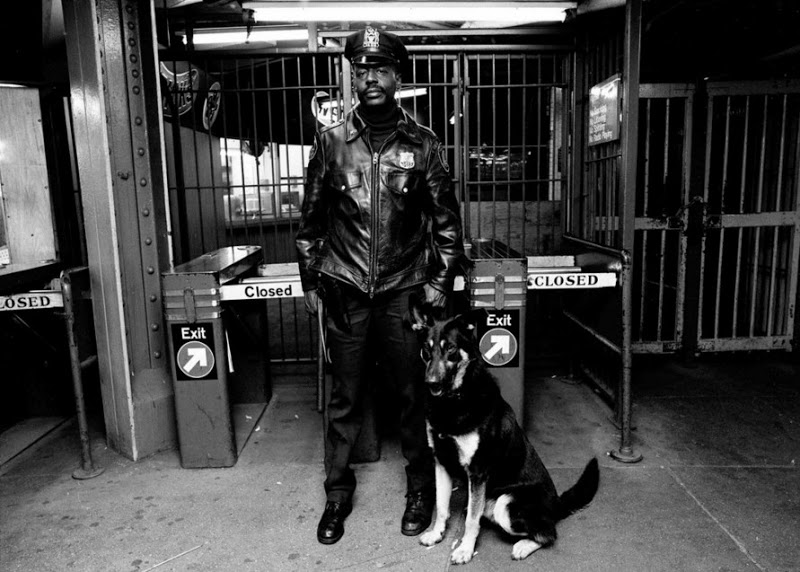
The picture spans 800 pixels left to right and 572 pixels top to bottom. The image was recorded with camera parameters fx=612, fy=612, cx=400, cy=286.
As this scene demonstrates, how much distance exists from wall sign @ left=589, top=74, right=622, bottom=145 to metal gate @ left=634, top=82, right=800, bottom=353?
49.7 inches

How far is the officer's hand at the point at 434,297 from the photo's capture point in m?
3.41

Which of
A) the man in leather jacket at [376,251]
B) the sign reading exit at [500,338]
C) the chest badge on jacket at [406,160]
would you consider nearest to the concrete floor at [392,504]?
the man in leather jacket at [376,251]

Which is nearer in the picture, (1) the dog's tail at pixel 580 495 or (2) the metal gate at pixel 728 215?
(1) the dog's tail at pixel 580 495

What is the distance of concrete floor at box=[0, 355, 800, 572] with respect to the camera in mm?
3111

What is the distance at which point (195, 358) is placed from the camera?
3.98 metres

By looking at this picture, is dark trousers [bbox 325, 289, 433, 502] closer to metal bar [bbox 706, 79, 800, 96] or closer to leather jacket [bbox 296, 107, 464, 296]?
leather jacket [bbox 296, 107, 464, 296]

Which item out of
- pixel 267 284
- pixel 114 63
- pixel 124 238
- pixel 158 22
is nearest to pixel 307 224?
pixel 267 284

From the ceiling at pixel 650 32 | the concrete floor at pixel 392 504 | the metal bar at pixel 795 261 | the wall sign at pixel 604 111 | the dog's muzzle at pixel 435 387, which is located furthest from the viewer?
the metal bar at pixel 795 261

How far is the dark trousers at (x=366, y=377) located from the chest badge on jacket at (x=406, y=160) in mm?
685

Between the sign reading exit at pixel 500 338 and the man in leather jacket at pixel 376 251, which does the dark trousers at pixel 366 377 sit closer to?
the man in leather jacket at pixel 376 251

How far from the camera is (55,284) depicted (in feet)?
14.3

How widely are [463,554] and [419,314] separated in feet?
4.02

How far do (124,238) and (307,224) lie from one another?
151cm

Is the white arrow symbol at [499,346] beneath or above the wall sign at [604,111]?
beneath
